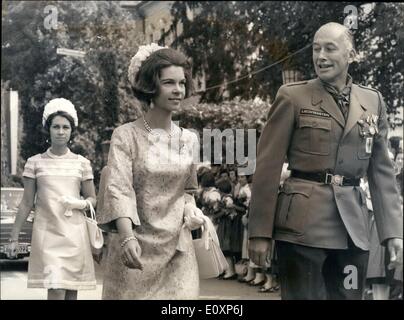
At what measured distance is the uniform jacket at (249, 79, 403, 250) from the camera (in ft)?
14.5

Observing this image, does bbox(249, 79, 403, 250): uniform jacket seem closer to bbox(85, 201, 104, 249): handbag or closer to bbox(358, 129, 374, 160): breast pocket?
bbox(358, 129, 374, 160): breast pocket

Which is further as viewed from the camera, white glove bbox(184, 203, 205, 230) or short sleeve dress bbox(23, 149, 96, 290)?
short sleeve dress bbox(23, 149, 96, 290)

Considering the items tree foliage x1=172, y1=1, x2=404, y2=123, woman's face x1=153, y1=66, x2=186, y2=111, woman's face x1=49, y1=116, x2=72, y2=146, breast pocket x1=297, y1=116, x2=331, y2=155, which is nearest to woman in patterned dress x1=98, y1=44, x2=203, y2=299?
woman's face x1=153, y1=66, x2=186, y2=111

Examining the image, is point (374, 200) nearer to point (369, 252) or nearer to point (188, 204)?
point (369, 252)

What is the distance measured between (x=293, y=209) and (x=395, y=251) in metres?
0.53

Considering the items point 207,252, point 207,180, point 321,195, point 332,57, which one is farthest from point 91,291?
point 332,57

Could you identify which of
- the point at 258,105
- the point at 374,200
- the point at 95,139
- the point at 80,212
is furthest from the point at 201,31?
the point at 374,200

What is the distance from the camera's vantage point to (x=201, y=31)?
5715 millimetres

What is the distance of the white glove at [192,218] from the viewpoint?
425cm

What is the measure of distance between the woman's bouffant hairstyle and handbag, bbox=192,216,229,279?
2.00 feet

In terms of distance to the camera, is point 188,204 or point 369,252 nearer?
point 188,204

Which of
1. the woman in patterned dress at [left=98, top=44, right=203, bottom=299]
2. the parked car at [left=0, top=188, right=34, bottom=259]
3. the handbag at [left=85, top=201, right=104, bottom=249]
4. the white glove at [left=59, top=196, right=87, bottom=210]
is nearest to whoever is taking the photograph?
the woman in patterned dress at [left=98, top=44, right=203, bottom=299]

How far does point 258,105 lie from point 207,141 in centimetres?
63

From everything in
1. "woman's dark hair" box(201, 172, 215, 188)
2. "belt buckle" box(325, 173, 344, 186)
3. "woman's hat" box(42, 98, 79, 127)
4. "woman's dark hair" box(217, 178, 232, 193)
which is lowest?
"woman's dark hair" box(217, 178, 232, 193)
